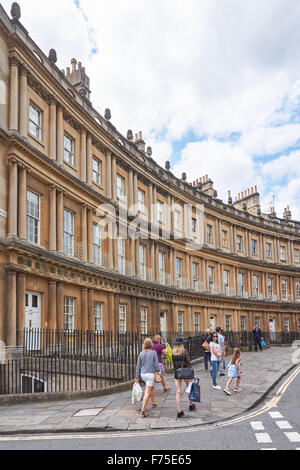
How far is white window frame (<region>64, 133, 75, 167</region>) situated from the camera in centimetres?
1900

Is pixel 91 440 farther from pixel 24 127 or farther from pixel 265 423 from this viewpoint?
pixel 24 127

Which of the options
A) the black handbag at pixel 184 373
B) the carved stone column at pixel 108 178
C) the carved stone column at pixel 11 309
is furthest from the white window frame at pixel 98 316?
the black handbag at pixel 184 373

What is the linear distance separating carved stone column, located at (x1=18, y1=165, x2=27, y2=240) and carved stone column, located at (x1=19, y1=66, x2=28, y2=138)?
139 centimetres

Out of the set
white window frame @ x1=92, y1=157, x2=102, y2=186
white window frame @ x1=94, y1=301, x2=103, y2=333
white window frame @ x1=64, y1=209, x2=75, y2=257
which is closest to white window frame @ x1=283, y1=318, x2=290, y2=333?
white window frame @ x1=94, y1=301, x2=103, y2=333

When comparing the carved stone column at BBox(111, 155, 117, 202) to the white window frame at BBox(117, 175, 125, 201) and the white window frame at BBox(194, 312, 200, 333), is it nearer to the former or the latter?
the white window frame at BBox(117, 175, 125, 201)

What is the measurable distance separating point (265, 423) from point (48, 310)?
1021 centimetres

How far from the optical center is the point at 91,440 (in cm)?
713

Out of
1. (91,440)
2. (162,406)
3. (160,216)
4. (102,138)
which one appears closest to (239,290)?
(160,216)

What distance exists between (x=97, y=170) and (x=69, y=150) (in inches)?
99.3

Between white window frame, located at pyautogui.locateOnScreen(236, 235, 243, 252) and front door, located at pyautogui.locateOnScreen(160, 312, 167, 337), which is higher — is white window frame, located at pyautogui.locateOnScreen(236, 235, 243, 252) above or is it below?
above

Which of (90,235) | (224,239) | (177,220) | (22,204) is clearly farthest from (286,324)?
(22,204)

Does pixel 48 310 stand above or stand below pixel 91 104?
below

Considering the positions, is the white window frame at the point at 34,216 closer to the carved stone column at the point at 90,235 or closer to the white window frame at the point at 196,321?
the carved stone column at the point at 90,235

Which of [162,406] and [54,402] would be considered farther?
[54,402]
